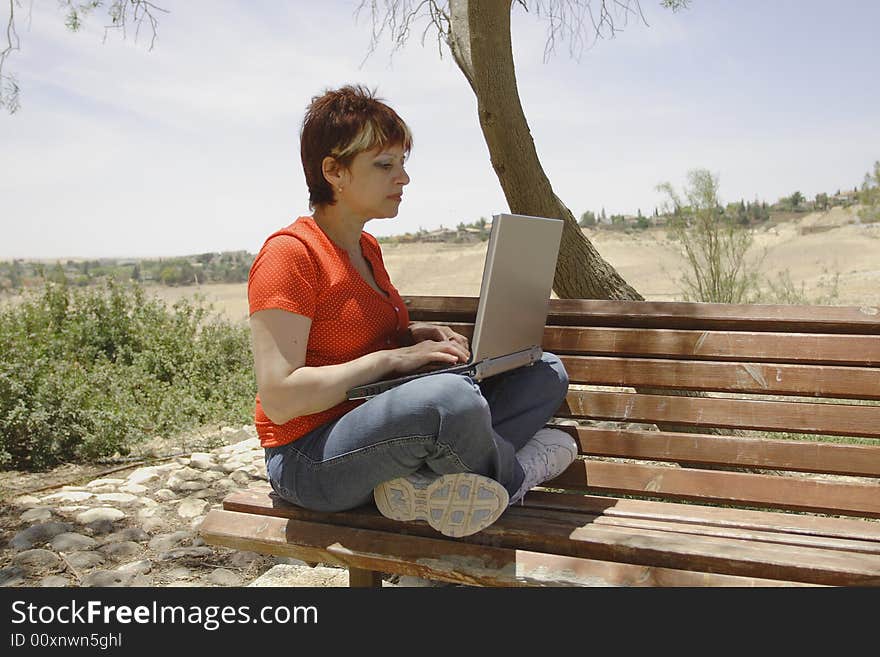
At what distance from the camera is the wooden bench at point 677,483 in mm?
2215

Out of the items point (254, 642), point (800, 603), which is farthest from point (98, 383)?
point (800, 603)

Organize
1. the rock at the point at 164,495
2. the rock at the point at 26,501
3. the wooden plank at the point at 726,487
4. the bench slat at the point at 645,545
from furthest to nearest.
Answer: the rock at the point at 164,495
the rock at the point at 26,501
the wooden plank at the point at 726,487
the bench slat at the point at 645,545

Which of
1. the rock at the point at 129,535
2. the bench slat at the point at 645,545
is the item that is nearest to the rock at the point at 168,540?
the rock at the point at 129,535

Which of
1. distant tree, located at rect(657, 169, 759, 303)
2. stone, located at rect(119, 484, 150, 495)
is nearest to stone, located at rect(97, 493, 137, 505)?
stone, located at rect(119, 484, 150, 495)

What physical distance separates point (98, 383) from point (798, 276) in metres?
17.6

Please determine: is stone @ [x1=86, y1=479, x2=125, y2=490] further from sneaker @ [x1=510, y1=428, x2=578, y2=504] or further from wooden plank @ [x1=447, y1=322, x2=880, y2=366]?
sneaker @ [x1=510, y1=428, x2=578, y2=504]

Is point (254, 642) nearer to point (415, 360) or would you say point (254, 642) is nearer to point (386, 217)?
point (415, 360)

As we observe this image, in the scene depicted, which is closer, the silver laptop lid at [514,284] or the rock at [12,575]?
the silver laptop lid at [514,284]

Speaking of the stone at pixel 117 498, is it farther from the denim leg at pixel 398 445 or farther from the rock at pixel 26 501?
the denim leg at pixel 398 445

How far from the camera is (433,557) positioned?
91.2 inches

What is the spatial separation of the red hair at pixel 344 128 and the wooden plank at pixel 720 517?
4.01 feet

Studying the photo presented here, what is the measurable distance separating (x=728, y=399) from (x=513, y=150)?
2392 mm

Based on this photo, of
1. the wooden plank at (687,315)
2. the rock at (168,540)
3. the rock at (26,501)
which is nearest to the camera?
the wooden plank at (687,315)

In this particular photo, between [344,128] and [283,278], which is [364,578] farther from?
[344,128]
